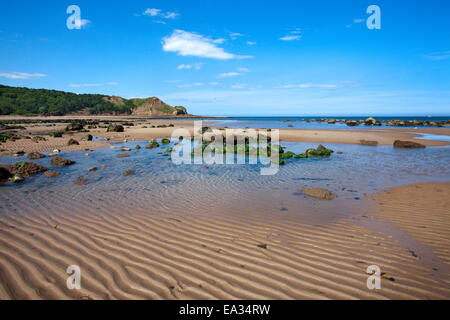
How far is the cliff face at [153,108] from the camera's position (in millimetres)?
145375

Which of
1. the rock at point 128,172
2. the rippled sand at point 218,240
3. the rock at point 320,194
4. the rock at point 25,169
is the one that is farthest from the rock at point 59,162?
the rock at point 320,194

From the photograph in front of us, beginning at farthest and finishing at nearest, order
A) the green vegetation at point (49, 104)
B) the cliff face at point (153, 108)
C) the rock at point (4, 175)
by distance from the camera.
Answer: the cliff face at point (153, 108) → the green vegetation at point (49, 104) → the rock at point (4, 175)

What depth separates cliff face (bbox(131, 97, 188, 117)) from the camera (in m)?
145

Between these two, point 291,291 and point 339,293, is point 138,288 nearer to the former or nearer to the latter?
point 291,291

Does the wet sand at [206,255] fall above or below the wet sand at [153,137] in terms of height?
below

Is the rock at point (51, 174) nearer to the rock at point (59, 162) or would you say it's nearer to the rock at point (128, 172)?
the rock at point (59, 162)

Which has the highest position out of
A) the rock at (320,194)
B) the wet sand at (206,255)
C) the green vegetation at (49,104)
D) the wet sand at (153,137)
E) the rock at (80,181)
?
the green vegetation at (49,104)

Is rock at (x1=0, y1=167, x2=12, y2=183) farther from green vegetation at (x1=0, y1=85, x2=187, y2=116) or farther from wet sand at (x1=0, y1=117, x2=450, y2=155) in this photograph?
green vegetation at (x1=0, y1=85, x2=187, y2=116)

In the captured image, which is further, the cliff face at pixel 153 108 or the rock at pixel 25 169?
the cliff face at pixel 153 108

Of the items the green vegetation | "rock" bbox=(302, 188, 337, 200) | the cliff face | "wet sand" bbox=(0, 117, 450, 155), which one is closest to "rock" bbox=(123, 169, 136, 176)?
"rock" bbox=(302, 188, 337, 200)
